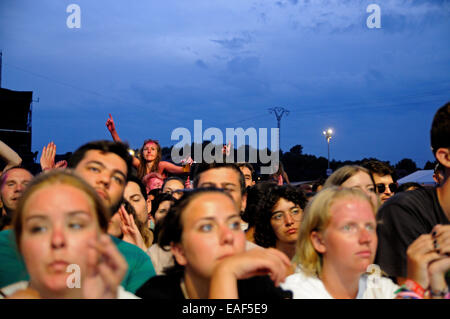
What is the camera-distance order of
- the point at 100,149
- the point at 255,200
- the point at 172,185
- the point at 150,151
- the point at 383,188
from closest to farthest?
the point at 100,149, the point at 255,200, the point at 383,188, the point at 172,185, the point at 150,151

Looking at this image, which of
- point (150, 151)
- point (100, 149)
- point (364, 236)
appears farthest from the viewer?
point (150, 151)

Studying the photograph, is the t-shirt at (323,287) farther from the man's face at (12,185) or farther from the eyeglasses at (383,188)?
the man's face at (12,185)

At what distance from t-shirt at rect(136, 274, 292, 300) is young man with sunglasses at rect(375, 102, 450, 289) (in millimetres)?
783

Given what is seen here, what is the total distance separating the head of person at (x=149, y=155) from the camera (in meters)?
7.02

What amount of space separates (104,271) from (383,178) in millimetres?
Result: 4078

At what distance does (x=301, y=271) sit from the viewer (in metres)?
2.69

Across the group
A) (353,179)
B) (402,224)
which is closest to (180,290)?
(402,224)

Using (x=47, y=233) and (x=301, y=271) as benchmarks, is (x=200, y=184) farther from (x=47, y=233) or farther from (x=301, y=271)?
(x=47, y=233)

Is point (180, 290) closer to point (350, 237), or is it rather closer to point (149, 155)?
point (350, 237)

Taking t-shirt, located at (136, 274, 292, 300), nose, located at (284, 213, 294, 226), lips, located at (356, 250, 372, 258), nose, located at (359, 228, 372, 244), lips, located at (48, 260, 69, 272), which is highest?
nose, located at (284, 213, 294, 226)

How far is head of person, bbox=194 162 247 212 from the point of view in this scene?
3984 millimetres

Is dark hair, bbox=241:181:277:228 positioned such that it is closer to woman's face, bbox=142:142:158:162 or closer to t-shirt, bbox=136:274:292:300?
t-shirt, bbox=136:274:292:300

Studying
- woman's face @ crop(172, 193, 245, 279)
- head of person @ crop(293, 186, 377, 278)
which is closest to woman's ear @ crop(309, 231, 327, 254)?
head of person @ crop(293, 186, 377, 278)

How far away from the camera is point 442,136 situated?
2.87 metres
